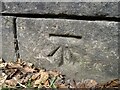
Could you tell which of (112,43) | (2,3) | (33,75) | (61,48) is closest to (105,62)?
(112,43)

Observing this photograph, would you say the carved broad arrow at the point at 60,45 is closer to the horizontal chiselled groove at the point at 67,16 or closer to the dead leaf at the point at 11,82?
the horizontal chiselled groove at the point at 67,16

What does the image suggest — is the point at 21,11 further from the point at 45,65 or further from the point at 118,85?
the point at 118,85

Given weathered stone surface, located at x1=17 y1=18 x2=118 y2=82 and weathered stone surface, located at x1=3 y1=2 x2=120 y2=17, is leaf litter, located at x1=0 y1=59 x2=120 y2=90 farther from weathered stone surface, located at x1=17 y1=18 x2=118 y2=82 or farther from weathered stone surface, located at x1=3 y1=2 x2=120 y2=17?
weathered stone surface, located at x1=3 y1=2 x2=120 y2=17

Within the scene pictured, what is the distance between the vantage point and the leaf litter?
2.75 metres

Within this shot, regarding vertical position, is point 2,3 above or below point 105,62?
above

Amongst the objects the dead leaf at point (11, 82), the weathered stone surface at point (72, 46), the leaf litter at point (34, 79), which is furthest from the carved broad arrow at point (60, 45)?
the dead leaf at point (11, 82)

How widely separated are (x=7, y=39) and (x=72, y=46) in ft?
2.18

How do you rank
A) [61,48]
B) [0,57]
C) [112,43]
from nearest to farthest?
[112,43], [61,48], [0,57]

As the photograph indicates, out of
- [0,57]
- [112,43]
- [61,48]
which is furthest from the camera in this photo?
[0,57]

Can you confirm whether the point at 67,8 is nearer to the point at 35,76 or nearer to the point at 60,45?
the point at 60,45

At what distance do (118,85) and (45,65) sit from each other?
720 mm

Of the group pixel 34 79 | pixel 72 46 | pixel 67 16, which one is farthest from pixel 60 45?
pixel 34 79

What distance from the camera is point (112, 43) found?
104 inches

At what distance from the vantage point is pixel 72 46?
110 inches
